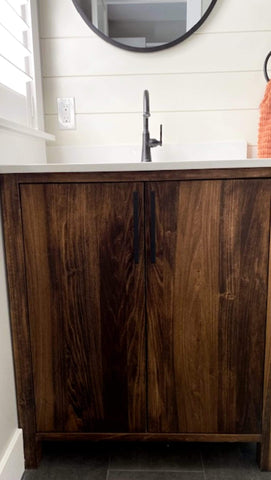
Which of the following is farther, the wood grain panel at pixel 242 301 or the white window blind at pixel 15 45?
the white window blind at pixel 15 45

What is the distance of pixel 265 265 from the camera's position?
99 cm

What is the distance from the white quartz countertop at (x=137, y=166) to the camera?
3.06 ft

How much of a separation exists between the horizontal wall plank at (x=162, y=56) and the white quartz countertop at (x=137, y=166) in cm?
68

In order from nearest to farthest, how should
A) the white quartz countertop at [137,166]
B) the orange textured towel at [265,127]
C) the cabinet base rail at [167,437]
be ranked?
the white quartz countertop at [137,166] < the cabinet base rail at [167,437] < the orange textured towel at [265,127]

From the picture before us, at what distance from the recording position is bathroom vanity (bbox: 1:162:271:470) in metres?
0.97

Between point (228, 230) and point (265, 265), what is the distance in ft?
0.50

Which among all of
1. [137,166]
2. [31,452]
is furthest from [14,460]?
[137,166]

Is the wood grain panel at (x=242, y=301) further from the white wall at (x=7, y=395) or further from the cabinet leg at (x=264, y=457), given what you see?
the white wall at (x=7, y=395)

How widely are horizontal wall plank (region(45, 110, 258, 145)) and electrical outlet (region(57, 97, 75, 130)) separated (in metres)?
0.02

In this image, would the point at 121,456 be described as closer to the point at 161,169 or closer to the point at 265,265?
the point at 265,265

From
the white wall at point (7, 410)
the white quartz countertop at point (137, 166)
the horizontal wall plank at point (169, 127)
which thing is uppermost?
the horizontal wall plank at point (169, 127)

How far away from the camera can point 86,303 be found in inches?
40.7

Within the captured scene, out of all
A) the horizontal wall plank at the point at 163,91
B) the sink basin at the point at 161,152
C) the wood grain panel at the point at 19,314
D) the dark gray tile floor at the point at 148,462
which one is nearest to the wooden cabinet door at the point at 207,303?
the dark gray tile floor at the point at 148,462

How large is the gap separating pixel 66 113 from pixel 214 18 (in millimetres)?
720
